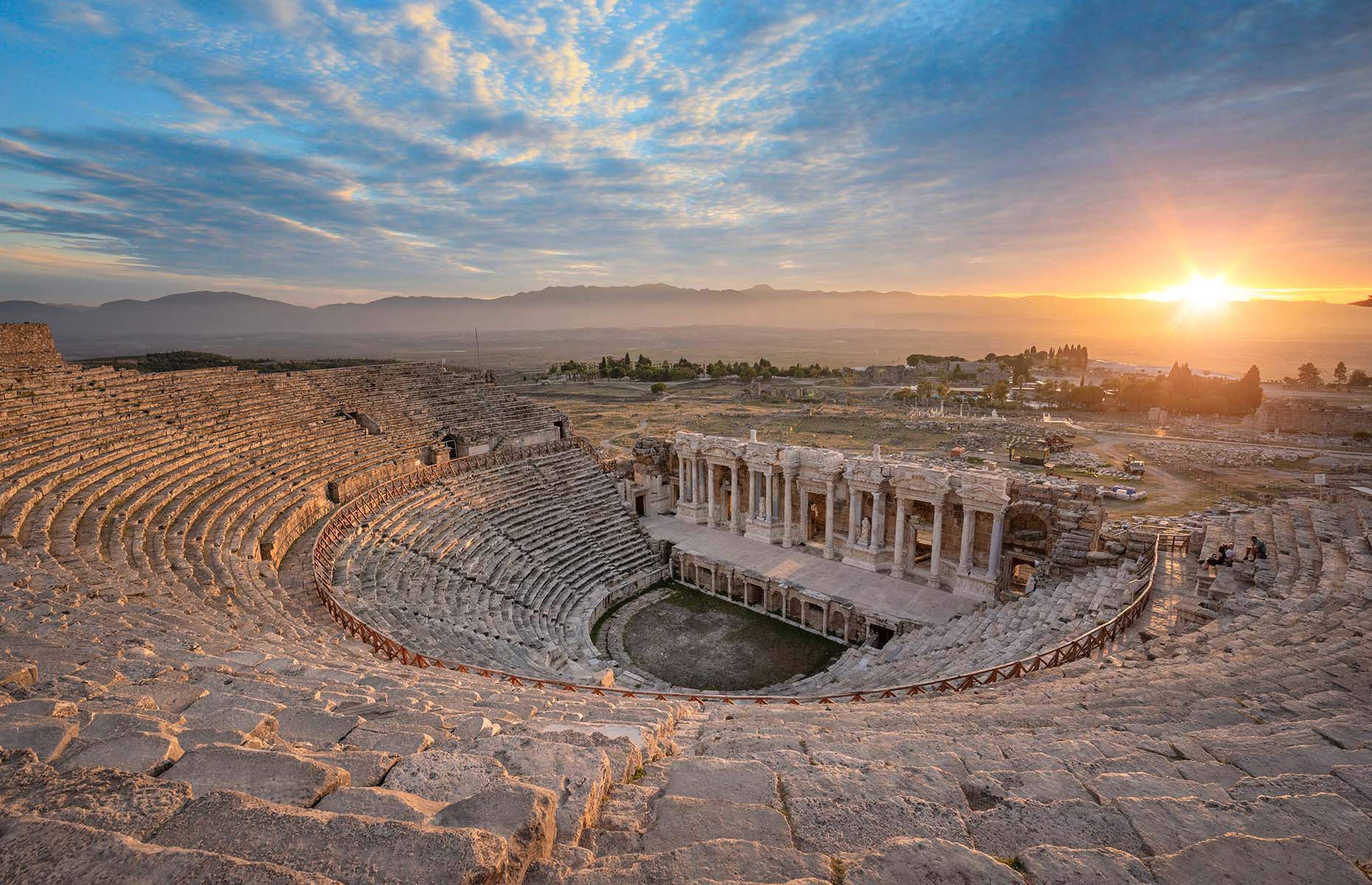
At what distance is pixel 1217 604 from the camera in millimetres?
15961

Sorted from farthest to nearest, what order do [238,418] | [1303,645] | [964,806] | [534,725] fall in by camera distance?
[238,418] → [1303,645] → [534,725] → [964,806]

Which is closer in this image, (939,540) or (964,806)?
(964,806)

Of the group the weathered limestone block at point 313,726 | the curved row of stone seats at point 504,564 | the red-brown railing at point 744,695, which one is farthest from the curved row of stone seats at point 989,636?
the weathered limestone block at point 313,726

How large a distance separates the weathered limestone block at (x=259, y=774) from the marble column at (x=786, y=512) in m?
25.0

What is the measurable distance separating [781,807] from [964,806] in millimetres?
1547

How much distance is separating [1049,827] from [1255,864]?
1134 millimetres

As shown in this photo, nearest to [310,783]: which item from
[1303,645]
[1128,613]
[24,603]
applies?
[24,603]

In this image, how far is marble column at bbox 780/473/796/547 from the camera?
1120 inches

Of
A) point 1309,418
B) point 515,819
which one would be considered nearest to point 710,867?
point 515,819

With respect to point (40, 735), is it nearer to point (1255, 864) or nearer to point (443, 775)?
point (443, 775)

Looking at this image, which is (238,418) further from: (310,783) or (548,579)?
(310,783)

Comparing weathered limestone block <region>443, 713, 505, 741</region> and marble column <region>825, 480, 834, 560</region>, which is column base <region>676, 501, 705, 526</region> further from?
weathered limestone block <region>443, 713, 505, 741</region>

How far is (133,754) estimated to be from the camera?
4.31m

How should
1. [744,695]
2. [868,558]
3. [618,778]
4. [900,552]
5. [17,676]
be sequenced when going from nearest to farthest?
1. [618,778]
2. [17,676]
3. [744,695]
4. [900,552]
5. [868,558]
